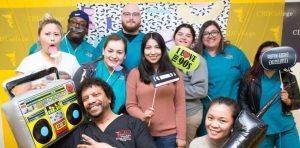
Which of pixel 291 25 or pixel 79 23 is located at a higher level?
pixel 79 23

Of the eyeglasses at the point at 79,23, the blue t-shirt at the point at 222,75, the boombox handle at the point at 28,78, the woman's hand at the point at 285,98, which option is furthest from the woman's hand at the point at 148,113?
the eyeglasses at the point at 79,23

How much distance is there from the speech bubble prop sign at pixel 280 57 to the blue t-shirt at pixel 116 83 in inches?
39.3

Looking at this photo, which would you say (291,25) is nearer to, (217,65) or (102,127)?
(217,65)

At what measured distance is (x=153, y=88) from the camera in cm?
226

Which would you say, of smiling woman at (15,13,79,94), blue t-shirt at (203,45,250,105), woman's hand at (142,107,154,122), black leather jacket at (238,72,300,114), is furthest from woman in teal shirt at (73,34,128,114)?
black leather jacket at (238,72,300,114)

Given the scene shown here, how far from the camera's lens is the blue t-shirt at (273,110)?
2.53 meters

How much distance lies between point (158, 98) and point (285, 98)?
37.3 inches

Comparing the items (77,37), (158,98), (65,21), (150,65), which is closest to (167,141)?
(158,98)

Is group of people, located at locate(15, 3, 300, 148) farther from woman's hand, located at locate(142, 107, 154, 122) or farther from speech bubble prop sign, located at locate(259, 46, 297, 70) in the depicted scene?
speech bubble prop sign, located at locate(259, 46, 297, 70)

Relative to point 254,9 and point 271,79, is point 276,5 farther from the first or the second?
point 271,79

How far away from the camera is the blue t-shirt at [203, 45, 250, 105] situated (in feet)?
8.83

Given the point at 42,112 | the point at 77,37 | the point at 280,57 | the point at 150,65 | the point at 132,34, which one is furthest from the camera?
the point at 132,34

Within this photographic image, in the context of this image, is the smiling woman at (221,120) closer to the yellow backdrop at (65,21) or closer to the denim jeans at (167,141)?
the denim jeans at (167,141)

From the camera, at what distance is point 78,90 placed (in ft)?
5.98
